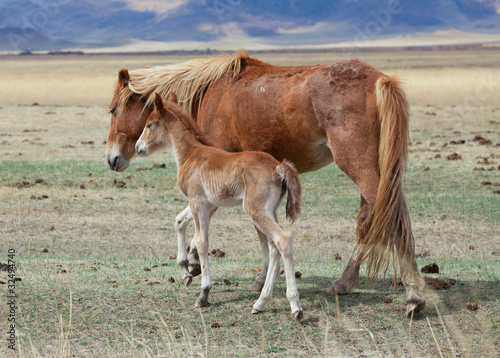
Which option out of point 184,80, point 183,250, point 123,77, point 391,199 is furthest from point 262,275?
point 123,77

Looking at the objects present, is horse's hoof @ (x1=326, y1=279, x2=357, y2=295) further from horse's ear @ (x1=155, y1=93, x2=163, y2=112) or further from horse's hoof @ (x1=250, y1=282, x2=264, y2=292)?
horse's ear @ (x1=155, y1=93, x2=163, y2=112)

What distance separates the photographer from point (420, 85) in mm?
38562

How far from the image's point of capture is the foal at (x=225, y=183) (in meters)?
5.78

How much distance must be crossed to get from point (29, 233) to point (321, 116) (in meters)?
4.89

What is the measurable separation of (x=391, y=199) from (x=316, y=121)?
1.12 meters

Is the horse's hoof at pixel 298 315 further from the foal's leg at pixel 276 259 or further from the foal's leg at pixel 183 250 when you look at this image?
the foal's leg at pixel 183 250

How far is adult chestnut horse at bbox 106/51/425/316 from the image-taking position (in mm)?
6121

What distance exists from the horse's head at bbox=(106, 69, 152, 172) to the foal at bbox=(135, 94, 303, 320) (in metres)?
1.04

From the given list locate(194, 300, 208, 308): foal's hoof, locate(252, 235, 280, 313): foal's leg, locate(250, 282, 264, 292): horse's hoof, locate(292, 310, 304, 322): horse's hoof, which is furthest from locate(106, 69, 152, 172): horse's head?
locate(292, 310, 304, 322): horse's hoof

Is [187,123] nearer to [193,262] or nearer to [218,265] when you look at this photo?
[193,262]

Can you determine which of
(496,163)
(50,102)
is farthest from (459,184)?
(50,102)

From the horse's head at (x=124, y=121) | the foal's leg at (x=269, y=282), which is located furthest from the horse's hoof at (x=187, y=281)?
the horse's head at (x=124, y=121)

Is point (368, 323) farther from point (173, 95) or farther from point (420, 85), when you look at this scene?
point (420, 85)

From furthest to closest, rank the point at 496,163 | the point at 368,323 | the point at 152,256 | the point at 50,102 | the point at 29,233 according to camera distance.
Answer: the point at 50,102, the point at 496,163, the point at 29,233, the point at 152,256, the point at 368,323
